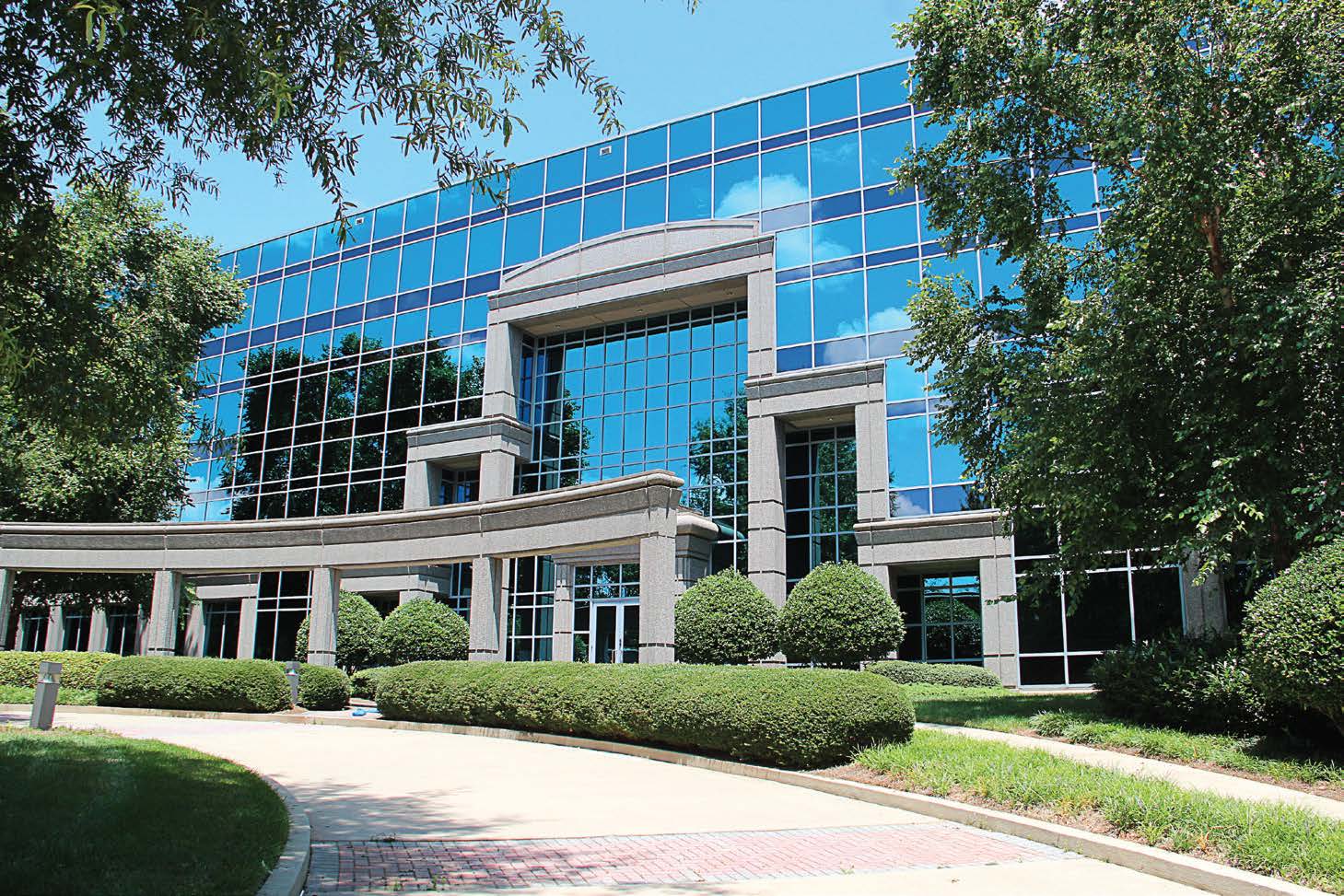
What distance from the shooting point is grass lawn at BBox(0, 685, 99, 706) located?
2178 centimetres

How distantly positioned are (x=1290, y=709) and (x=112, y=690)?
22.0m

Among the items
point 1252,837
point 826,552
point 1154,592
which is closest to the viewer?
point 1252,837

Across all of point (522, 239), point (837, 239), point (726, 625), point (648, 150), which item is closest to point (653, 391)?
point (837, 239)

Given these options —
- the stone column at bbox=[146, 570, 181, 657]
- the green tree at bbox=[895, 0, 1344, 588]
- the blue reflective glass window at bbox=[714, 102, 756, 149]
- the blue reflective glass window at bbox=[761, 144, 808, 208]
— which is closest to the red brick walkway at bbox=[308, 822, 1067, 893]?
the green tree at bbox=[895, 0, 1344, 588]

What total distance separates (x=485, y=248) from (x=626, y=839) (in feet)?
102

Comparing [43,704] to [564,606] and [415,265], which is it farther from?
[415,265]

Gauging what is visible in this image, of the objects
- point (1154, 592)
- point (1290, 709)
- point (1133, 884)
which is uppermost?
point (1154, 592)

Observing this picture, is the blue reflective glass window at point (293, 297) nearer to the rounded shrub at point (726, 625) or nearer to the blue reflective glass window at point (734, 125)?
the blue reflective glass window at point (734, 125)

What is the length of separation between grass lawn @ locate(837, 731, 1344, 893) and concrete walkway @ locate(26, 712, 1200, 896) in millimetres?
572

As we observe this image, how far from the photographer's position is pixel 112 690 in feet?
70.5

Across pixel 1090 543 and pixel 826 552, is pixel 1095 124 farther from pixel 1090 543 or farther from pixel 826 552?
pixel 826 552

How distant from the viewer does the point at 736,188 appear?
32.7 meters

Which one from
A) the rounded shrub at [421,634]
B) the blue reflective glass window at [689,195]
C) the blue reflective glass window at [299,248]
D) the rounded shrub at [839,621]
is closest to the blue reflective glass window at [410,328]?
the blue reflective glass window at [299,248]

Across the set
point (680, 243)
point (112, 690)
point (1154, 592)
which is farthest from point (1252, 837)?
point (680, 243)
